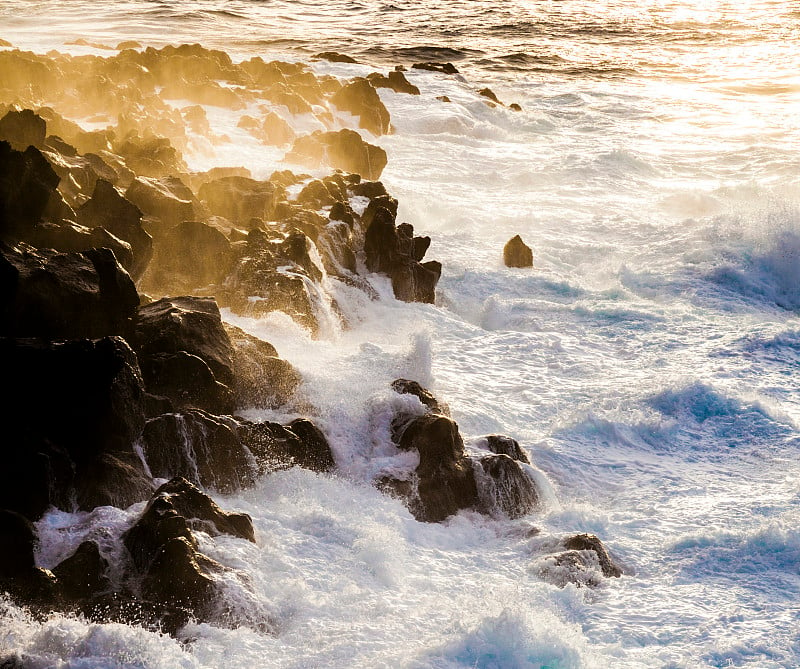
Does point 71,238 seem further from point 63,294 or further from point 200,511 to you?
point 200,511

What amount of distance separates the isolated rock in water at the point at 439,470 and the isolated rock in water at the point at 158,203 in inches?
275

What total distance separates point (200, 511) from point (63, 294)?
3.63 meters

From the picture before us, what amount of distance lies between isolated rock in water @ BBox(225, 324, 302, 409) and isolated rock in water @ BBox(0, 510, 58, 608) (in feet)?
14.1

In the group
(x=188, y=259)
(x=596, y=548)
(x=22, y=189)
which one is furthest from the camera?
(x=188, y=259)

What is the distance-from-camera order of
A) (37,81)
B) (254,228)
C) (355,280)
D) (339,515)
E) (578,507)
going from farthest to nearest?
(37,81)
(355,280)
(254,228)
(578,507)
(339,515)

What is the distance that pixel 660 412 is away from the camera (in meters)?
16.3

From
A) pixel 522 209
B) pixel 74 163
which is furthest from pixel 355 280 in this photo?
pixel 522 209

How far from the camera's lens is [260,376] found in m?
13.2

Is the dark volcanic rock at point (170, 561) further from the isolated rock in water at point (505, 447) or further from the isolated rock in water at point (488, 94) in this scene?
the isolated rock in water at point (488, 94)

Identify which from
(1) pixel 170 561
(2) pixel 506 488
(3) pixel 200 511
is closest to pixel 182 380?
(3) pixel 200 511

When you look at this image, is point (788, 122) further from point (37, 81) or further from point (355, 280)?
point (37, 81)

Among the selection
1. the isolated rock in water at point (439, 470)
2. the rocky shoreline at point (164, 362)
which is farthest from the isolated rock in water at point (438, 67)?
the isolated rock in water at point (439, 470)

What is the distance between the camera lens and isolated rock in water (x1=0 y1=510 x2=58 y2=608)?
8.52m

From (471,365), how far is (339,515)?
6707mm
